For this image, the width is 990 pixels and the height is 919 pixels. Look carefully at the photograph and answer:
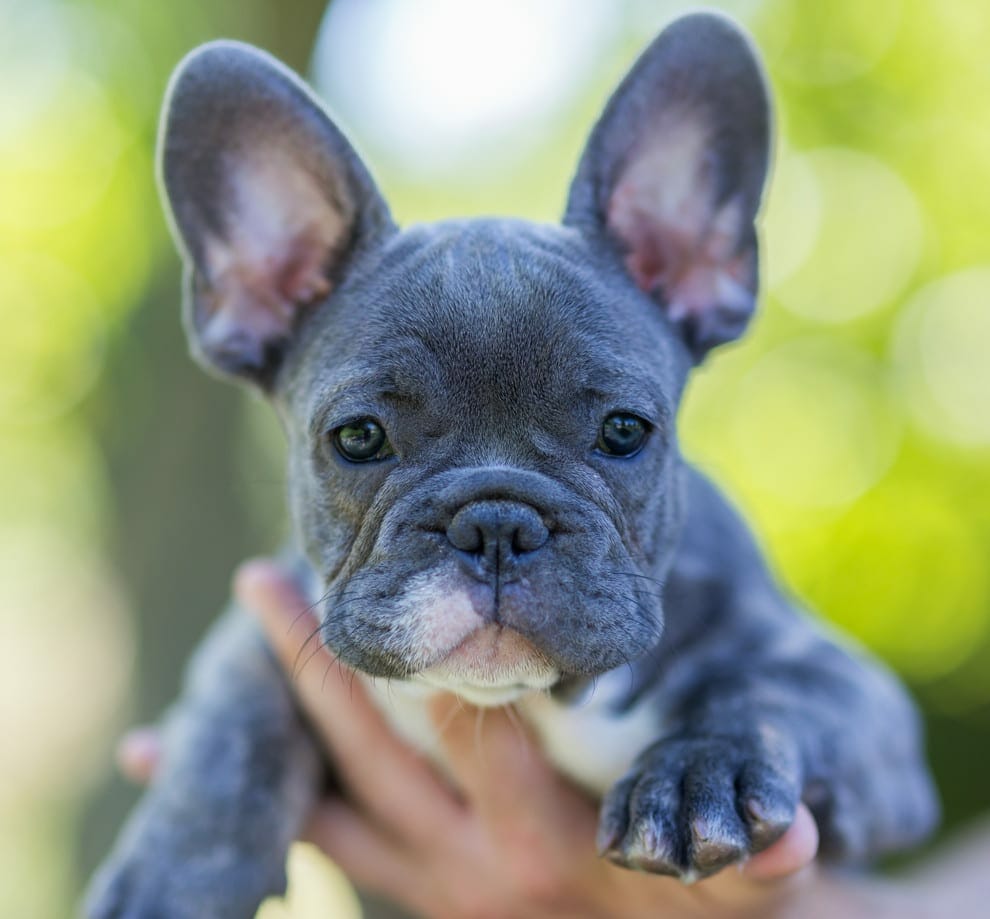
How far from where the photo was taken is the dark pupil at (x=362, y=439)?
274cm

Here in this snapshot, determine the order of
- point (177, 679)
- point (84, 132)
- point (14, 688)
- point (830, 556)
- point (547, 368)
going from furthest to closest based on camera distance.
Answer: point (14, 688) < point (830, 556) < point (84, 132) < point (177, 679) < point (547, 368)

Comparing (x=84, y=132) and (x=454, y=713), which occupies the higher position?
(x=454, y=713)

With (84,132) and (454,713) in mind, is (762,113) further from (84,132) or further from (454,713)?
(84,132)

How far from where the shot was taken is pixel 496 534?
2.40 metres

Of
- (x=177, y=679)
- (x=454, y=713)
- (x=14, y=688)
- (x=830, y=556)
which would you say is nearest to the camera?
(x=454, y=713)

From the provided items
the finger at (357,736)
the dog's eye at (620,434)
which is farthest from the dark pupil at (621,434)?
the finger at (357,736)

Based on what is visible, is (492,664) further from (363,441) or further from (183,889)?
(183,889)

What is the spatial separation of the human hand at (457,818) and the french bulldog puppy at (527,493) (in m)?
0.12

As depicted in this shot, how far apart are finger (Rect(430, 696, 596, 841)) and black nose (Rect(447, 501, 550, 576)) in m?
0.84

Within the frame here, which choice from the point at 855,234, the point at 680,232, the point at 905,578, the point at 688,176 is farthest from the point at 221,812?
the point at 855,234

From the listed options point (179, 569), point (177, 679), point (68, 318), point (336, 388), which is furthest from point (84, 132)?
point (336, 388)

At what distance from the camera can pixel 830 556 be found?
9453 millimetres

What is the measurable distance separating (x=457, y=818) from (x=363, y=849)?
1.12ft

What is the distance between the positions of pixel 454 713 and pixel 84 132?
735 cm
